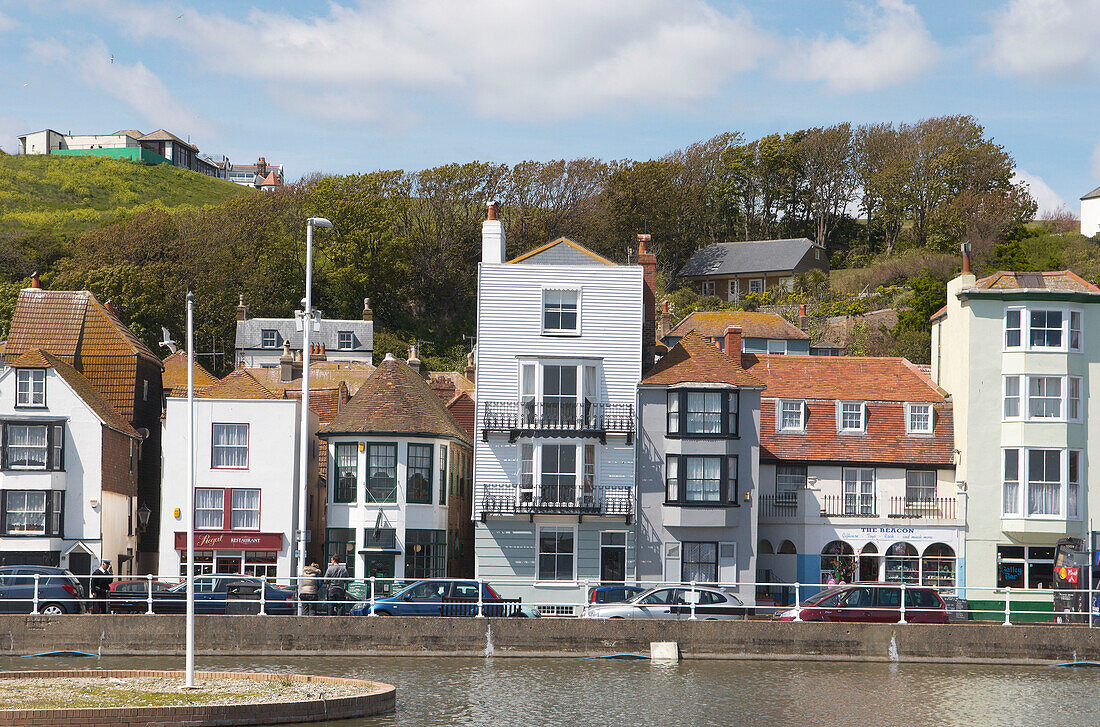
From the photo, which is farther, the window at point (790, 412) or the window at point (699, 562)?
the window at point (790, 412)

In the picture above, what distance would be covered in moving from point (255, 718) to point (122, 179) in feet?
465

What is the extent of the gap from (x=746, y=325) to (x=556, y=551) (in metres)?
37.1

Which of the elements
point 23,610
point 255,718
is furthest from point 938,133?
point 255,718

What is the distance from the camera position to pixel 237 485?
48938 mm

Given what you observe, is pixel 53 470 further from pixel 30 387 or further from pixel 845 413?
pixel 845 413

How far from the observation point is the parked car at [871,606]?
37.6 m

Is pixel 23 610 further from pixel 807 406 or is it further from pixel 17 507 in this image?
pixel 807 406

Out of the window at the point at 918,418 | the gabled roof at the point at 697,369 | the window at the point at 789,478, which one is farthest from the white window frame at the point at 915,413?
the gabled roof at the point at 697,369

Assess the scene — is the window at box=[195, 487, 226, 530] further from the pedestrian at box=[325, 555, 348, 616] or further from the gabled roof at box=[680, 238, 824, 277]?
the gabled roof at box=[680, 238, 824, 277]

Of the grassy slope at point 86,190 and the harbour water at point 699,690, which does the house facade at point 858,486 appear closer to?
the harbour water at point 699,690

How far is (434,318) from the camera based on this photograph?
3991 inches

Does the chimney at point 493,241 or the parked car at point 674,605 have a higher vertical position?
the chimney at point 493,241

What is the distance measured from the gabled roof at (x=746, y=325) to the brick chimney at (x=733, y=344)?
85.0 ft

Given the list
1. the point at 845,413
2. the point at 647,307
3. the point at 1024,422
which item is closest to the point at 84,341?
the point at 647,307
